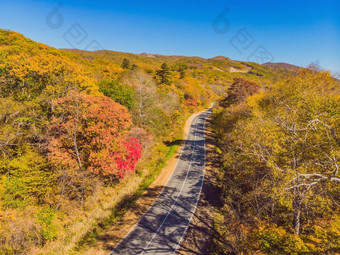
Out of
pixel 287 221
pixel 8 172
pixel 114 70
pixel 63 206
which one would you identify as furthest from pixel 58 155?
pixel 114 70

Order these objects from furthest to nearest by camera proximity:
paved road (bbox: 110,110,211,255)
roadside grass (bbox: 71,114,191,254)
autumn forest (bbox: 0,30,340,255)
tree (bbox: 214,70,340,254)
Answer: roadside grass (bbox: 71,114,191,254)
paved road (bbox: 110,110,211,255)
autumn forest (bbox: 0,30,340,255)
tree (bbox: 214,70,340,254)

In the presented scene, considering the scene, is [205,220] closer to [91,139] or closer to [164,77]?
[91,139]

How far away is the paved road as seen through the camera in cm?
1366

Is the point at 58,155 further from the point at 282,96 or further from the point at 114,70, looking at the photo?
the point at 114,70

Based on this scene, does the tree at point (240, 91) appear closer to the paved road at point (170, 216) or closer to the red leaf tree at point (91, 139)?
the paved road at point (170, 216)

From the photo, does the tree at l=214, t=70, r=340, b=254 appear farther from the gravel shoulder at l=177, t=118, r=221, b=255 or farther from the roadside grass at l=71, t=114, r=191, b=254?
the roadside grass at l=71, t=114, r=191, b=254

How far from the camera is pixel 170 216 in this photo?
1691 centimetres

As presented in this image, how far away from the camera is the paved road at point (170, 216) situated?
13660 millimetres

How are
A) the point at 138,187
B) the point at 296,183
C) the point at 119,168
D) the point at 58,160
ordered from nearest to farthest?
the point at 296,183 < the point at 58,160 < the point at 119,168 < the point at 138,187

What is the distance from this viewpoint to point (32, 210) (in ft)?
40.1

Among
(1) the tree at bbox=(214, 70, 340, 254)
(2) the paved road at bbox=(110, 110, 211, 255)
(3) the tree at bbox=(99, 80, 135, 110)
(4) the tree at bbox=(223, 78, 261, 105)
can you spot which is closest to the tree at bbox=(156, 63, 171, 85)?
(4) the tree at bbox=(223, 78, 261, 105)

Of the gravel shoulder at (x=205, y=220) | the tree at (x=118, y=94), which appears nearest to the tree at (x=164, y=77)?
the tree at (x=118, y=94)

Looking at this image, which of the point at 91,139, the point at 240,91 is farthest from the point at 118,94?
the point at 240,91

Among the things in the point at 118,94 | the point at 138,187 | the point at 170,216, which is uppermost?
the point at 118,94
